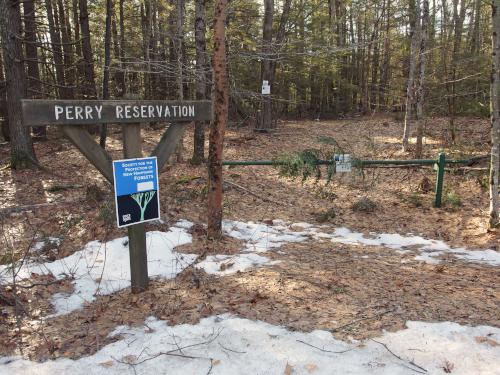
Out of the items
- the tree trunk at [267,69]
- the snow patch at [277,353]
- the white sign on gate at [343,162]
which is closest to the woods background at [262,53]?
the tree trunk at [267,69]

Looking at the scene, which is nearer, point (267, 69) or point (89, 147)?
point (89, 147)

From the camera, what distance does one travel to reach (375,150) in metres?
14.8

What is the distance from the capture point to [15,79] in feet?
35.0

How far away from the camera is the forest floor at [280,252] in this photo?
4.36 m

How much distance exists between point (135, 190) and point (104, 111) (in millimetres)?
900

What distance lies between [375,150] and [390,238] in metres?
7.97

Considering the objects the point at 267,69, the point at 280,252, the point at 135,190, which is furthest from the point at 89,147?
the point at 267,69

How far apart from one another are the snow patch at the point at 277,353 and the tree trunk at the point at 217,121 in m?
2.82

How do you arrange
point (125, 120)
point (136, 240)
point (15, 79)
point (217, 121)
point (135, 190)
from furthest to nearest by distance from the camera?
point (15, 79), point (217, 121), point (136, 240), point (135, 190), point (125, 120)

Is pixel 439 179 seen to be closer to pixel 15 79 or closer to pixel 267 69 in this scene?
pixel 267 69

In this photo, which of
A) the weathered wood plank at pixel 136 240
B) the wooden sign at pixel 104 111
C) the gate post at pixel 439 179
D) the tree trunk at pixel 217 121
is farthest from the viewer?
the gate post at pixel 439 179

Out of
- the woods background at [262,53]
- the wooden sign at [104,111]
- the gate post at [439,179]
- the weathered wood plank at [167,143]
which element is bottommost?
the gate post at [439,179]

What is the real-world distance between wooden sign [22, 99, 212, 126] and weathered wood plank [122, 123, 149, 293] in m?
0.16

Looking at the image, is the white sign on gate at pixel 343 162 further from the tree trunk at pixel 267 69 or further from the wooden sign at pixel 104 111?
the tree trunk at pixel 267 69
